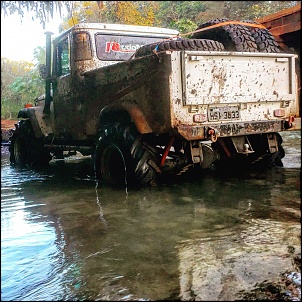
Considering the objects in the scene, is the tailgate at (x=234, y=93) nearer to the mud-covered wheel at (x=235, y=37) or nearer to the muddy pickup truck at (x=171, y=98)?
the muddy pickup truck at (x=171, y=98)

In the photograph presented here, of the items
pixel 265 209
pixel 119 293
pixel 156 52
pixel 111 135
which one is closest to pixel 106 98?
pixel 111 135

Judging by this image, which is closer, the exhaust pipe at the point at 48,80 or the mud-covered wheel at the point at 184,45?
the mud-covered wheel at the point at 184,45

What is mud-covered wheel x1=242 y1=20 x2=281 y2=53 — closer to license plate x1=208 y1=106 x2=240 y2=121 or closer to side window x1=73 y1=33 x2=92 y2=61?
license plate x1=208 y1=106 x2=240 y2=121

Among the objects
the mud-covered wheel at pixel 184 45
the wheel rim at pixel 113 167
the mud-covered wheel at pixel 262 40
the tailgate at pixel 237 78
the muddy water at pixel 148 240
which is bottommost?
the muddy water at pixel 148 240

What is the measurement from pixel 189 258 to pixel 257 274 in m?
0.48

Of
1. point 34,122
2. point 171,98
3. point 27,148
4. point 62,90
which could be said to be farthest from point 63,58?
point 171,98

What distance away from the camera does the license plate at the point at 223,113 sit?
4.75 metres

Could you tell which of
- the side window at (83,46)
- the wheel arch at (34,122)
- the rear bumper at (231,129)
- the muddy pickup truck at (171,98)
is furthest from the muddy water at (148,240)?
the wheel arch at (34,122)

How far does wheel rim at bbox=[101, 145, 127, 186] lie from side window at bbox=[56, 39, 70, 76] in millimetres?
1697

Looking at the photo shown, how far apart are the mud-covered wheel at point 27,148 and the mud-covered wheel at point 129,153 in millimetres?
2431

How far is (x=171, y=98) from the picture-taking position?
4.44 m

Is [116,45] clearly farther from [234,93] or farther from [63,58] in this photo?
[234,93]

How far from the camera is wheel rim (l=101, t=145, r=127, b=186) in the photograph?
211 inches

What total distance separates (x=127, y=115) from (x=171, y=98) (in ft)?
2.82
